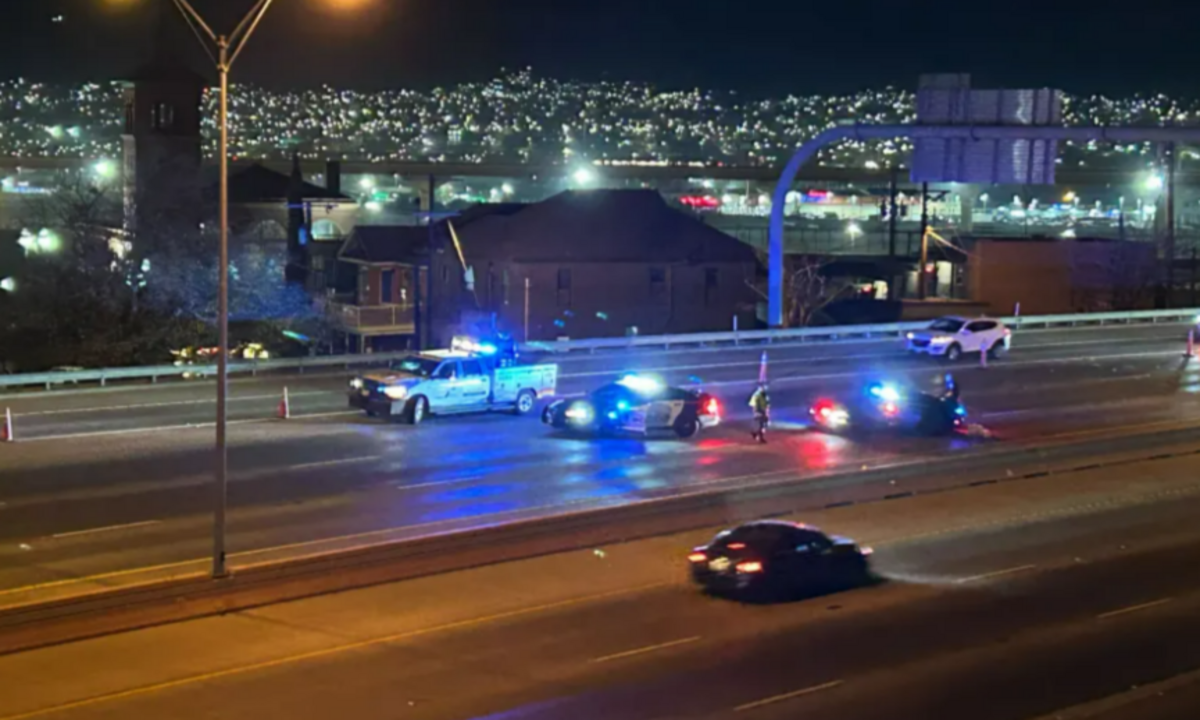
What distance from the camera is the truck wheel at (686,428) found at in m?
29.2

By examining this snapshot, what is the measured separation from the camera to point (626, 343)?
4306 centimetres

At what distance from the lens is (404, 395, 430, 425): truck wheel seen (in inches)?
1178

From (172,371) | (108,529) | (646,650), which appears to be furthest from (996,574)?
(172,371)

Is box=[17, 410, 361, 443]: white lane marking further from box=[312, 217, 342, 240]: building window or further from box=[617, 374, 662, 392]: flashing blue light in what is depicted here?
box=[312, 217, 342, 240]: building window

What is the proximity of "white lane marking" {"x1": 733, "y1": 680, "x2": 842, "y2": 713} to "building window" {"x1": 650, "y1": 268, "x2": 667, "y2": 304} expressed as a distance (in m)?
45.3

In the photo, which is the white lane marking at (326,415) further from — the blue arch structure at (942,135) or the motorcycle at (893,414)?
the blue arch structure at (942,135)

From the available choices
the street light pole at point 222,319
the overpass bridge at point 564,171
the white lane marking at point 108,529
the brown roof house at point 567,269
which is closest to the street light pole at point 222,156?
the street light pole at point 222,319

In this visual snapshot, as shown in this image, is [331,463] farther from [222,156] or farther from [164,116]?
[164,116]

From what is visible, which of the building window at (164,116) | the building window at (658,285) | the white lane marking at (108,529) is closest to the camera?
the white lane marking at (108,529)

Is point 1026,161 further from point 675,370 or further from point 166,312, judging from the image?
point 166,312

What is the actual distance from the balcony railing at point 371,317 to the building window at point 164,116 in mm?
20367

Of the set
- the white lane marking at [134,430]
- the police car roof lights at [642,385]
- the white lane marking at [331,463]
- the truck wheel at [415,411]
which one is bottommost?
the white lane marking at [331,463]

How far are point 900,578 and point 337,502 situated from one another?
897 cm

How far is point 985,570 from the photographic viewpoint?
19344 mm
